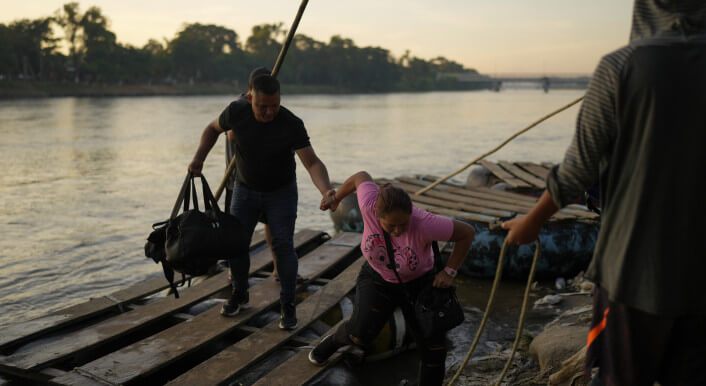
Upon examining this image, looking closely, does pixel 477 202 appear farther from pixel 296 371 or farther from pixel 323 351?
pixel 296 371

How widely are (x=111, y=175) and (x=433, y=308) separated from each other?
45.6 ft

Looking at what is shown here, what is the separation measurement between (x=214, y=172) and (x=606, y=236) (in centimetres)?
1506

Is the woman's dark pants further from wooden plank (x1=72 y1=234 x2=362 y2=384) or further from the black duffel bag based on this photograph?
wooden plank (x1=72 y1=234 x2=362 y2=384)

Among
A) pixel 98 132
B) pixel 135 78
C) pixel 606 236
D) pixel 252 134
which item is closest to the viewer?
pixel 606 236

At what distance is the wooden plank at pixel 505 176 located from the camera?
8.97m

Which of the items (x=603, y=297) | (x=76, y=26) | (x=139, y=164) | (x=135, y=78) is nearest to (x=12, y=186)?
(x=139, y=164)

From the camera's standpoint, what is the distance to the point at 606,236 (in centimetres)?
187

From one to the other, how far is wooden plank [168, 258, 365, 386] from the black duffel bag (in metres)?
0.57

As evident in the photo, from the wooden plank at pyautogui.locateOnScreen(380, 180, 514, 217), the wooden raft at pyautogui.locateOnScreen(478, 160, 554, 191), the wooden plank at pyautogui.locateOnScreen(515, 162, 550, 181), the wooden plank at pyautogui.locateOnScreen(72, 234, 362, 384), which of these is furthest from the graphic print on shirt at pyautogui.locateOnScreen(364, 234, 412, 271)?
the wooden plank at pyautogui.locateOnScreen(515, 162, 550, 181)

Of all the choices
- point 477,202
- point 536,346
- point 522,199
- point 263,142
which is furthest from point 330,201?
point 522,199

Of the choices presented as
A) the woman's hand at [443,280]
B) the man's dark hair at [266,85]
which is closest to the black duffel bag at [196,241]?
the man's dark hair at [266,85]

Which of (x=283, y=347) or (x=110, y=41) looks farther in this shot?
(x=110, y=41)

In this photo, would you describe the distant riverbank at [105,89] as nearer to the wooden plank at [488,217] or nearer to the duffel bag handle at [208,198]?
the wooden plank at [488,217]

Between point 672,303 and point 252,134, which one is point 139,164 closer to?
point 252,134
